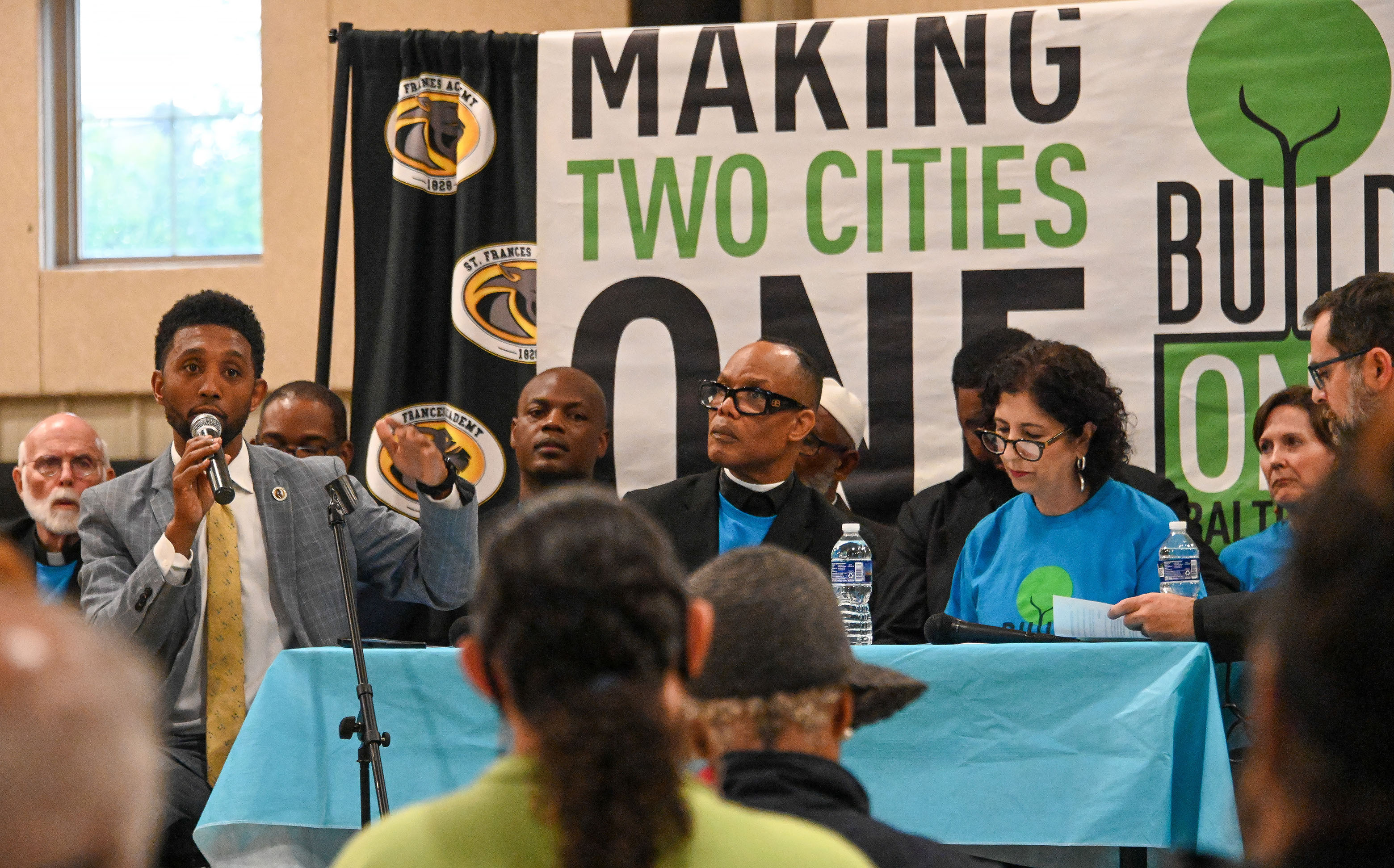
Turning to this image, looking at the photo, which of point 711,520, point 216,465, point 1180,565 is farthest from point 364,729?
point 1180,565

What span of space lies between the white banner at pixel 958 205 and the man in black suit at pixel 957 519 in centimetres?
18

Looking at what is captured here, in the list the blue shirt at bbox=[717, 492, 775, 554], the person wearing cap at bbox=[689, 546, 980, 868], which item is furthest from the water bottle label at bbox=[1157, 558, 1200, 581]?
the person wearing cap at bbox=[689, 546, 980, 868]

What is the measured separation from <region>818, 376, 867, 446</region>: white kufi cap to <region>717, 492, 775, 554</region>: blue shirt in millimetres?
494

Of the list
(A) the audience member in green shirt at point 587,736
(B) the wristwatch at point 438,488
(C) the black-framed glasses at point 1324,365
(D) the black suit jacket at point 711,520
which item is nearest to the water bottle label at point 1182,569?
(C) the black-framed glasses at point 1324,365

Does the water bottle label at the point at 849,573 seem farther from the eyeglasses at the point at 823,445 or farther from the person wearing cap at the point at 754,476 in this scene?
the eyeglasses at the point at 823,445

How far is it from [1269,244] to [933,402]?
1.06 meters

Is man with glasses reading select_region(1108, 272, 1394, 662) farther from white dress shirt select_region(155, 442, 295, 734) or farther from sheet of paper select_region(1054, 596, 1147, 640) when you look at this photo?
white dress shirt select_region(155, 442, 295, 734)

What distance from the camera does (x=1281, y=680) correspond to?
81cm

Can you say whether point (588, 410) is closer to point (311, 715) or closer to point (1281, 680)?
point (311, 715)

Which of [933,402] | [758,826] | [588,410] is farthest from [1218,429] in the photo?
[758,826]

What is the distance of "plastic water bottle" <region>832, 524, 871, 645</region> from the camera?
340 centimetres

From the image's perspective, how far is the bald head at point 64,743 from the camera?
0.66 meters

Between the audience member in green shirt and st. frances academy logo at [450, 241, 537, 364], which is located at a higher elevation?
st. frances academy logo at [450, 241, 537, 364]

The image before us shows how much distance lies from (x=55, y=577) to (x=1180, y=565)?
302cm
